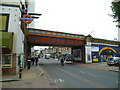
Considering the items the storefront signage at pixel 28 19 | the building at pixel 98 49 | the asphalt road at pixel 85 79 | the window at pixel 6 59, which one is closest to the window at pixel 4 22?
Answer: the storefront signage at pixel 28 19

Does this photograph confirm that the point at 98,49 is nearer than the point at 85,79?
No

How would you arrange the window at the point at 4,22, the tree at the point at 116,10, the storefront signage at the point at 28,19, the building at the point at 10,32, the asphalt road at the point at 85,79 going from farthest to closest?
the storefront signage at the point at 28,19
the window at the point at 4,22
the building at the point at 10,32
the tree at the point at 116,10
the asphalt road at the point at 85,79

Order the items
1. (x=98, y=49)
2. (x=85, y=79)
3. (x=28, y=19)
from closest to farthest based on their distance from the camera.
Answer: (x=85, y=79) < (x=28, y=19) < (x=98, y=49)

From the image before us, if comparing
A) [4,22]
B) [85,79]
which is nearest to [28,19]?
[4,22]

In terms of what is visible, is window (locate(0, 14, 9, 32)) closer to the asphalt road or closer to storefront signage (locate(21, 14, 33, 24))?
storefront signage (locate(21, 14, 33, 24))

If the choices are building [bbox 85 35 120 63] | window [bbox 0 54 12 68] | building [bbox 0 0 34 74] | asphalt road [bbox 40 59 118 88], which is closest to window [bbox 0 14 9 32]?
building [bbox 0 0 34 74]

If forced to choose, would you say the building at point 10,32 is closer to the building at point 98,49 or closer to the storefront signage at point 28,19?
the storefront signage at point 28,19

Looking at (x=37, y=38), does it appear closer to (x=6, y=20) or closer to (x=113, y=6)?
(x=6, y=20)

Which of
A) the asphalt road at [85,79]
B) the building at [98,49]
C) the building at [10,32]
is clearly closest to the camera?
the asphalt road at [85,79]

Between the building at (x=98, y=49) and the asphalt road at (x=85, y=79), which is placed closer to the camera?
the asphalt road at (x=85, y=79)

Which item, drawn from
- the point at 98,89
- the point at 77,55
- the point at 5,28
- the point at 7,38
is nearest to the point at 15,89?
the point at 98,89

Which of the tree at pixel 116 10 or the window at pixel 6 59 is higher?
the tree at pixel 116 10

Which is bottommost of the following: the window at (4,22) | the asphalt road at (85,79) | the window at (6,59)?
the asphalt road at (85,79)

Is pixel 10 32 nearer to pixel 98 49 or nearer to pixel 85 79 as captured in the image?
pixel 85 79
